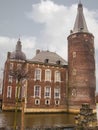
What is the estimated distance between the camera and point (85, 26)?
117 feet

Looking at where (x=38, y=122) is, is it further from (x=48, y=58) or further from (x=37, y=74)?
(x=48, y=58)

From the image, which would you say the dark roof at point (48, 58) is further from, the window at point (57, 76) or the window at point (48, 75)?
the window at point (57, 76)

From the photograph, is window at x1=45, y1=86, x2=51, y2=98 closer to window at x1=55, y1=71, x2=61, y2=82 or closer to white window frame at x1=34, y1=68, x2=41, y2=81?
window at x1=55, y1=71, x2=61, y2=82

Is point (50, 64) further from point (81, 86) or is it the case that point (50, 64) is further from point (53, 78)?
point (81, 86)

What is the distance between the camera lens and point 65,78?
35.1 m

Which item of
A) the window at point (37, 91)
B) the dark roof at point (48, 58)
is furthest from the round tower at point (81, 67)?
the window at point (37, 91)

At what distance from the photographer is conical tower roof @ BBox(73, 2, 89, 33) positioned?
35031 millimetres

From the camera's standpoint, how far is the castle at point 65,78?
31922 millimetres

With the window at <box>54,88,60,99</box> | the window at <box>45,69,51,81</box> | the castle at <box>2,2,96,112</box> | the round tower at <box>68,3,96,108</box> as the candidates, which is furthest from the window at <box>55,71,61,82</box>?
the round tower at <box>68,3,96,108</box>

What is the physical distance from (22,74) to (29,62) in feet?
63.1

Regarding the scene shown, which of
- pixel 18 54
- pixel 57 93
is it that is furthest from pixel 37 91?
pixel 18 54

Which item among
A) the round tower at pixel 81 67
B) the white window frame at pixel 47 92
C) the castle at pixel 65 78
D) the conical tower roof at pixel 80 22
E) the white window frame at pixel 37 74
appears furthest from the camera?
the conical tower roof at pixel 80 22

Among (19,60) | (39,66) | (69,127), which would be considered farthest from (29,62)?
(69,127)

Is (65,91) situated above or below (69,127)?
above
